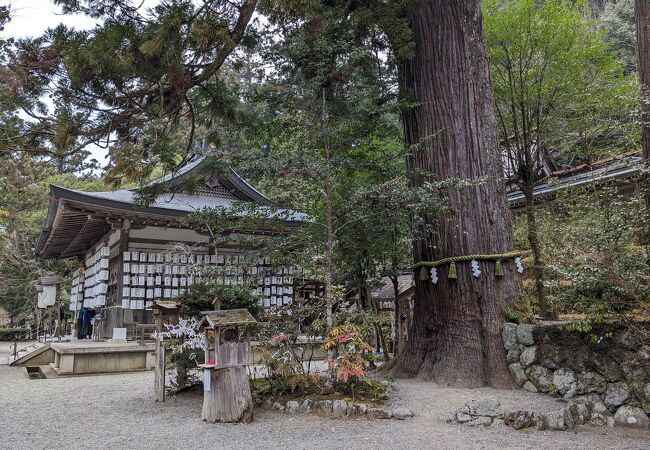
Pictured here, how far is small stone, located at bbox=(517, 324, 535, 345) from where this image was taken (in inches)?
201

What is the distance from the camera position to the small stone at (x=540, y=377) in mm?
4863

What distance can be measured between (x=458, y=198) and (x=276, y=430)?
3.43 metres

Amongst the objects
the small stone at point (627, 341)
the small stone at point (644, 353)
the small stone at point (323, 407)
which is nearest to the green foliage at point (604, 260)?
the small stone at point (627, 341)

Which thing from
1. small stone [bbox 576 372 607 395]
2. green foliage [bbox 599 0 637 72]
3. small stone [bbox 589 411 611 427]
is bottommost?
small stone [bbox 589 411 611 427]

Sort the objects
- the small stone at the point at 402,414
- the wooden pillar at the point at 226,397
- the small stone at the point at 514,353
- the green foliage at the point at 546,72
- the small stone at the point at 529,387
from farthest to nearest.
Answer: the green foliage at the point at 546,72, the small stone at the point at 514,353, the small stone at the point at 529,387, the wooden pillar at the point at 226,397, the small stone at the point at 402,414

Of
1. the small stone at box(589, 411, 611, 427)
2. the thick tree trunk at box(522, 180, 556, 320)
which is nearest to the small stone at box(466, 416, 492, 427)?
the small stone at box(589, 411, 611, 427)

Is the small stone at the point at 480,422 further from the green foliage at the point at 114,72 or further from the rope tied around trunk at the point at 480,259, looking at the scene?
the green foliage at the point at 114,72

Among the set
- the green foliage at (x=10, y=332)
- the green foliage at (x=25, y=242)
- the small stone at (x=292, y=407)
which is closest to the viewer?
the small stone at (x=292, y=407)

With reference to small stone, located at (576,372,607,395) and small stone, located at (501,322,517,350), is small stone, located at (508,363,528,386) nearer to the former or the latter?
small stone, located at (501,322,517,350)

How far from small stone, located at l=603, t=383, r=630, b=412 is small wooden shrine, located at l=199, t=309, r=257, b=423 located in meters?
3.31

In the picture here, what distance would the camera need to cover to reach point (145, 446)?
12.8 ft

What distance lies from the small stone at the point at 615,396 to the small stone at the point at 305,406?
108 inches

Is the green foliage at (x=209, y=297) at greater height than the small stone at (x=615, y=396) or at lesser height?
greater

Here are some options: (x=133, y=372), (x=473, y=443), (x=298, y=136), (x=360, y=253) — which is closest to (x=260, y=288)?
(x=133, y=372)
